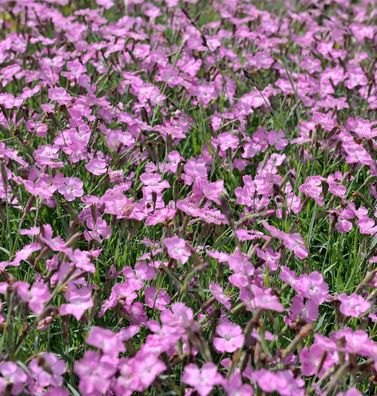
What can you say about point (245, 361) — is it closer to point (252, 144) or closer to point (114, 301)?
point (114, 301)

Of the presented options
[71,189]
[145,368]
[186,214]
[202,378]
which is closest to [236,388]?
[202,378]

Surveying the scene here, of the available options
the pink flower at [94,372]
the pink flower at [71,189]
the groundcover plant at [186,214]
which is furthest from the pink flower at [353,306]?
the pink flower at [71,189]

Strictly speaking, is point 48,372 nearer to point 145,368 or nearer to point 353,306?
point 145,368

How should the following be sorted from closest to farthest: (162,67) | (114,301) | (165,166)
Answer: (114,301) < (165,166) < (162,67)

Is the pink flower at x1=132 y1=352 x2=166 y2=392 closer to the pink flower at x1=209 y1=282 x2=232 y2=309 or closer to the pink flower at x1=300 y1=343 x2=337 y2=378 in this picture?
the pink flower at x1=209 y1=282 x2=232 y2=309

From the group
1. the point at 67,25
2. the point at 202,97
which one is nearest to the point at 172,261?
the point at 202,97

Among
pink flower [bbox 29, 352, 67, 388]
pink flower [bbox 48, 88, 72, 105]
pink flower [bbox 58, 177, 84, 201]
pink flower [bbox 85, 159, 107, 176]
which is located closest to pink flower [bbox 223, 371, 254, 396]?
pink flower [bbox 29, 352, 67, 388]

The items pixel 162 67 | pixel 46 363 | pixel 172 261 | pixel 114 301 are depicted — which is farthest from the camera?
pixel 162 67
